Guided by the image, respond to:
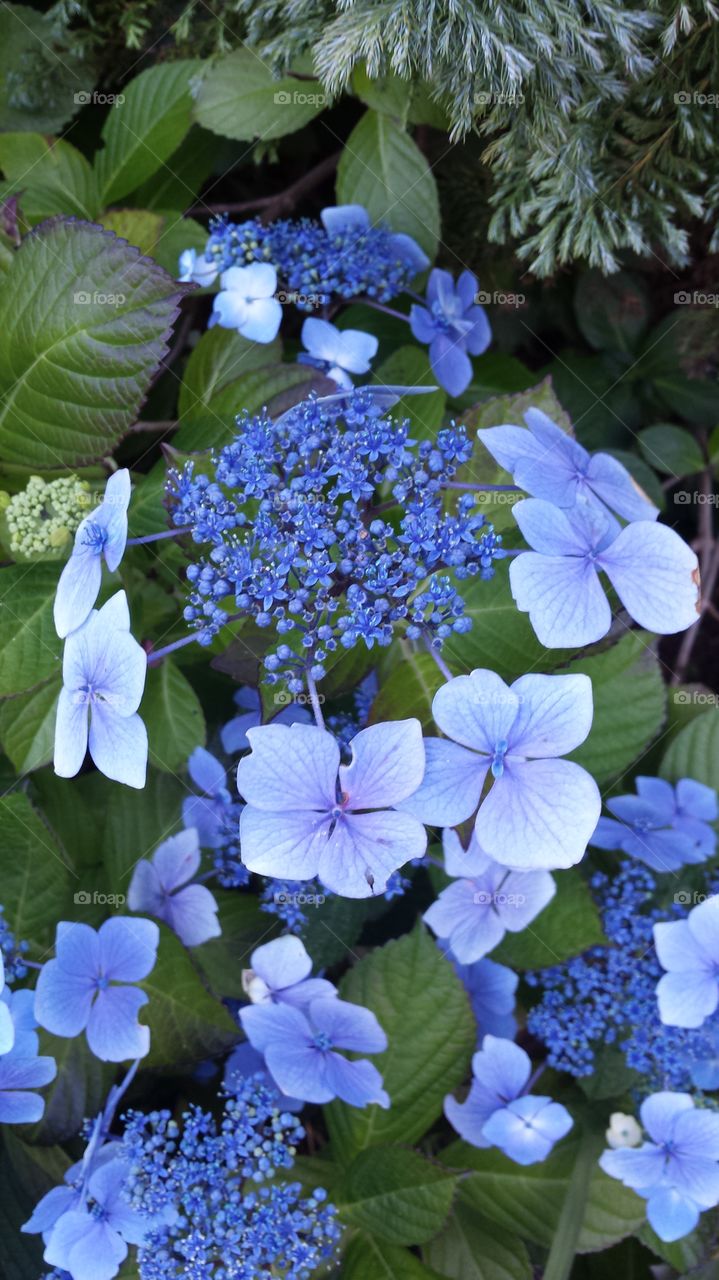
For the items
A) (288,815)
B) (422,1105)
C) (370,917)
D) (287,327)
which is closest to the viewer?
(288,815)

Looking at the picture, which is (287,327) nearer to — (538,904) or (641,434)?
(641,434)

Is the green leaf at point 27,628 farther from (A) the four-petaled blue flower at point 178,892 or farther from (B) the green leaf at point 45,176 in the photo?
(B) the green leaf at point 45,176

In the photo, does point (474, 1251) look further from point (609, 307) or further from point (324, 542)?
point (609, 307)

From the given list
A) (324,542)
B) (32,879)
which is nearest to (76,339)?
(324,542)

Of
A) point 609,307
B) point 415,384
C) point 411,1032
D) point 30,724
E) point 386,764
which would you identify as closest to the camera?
point 386,764

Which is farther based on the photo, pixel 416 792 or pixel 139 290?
pixel 139 290

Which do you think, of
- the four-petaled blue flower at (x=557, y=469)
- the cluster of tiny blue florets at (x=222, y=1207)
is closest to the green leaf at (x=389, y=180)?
the four-petaled blue flower at (x=557, y=469)

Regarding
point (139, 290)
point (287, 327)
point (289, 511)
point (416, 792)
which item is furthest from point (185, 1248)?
point (287, 327)
